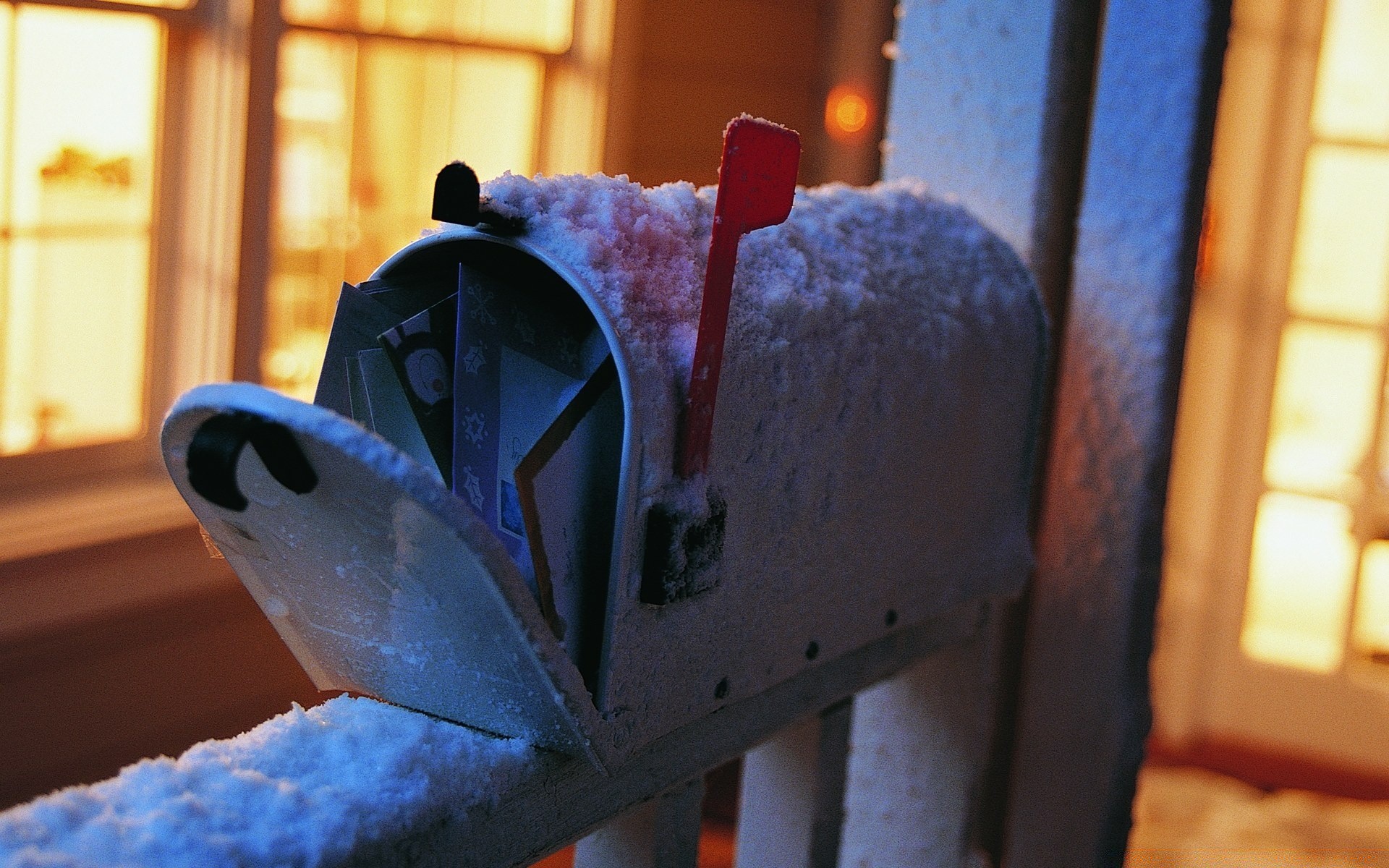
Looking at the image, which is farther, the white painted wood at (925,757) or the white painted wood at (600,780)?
the white painted wood at (925,757)

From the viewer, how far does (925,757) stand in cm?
104

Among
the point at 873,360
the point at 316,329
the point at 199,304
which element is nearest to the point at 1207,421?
the point at 316,329

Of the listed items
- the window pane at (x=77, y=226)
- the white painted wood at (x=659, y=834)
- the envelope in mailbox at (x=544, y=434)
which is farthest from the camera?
the window pane at (x=77, y=226)

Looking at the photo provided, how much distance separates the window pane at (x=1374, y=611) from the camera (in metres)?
3.25

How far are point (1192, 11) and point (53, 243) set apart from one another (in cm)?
169

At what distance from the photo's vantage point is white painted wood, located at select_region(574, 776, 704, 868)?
28.4 inches

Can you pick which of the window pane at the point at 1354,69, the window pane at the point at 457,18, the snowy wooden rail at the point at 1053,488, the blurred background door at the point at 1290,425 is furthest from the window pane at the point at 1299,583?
the snowy wooden rail at the point at 1053,488

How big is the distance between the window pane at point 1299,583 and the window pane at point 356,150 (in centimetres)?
217

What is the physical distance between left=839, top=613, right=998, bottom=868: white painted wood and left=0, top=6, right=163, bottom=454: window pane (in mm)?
1478

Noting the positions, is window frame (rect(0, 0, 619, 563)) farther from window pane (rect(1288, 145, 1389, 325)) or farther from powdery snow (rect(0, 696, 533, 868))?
window pane (rect(1288, 145, 1389, 325))

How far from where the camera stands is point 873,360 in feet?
2.35

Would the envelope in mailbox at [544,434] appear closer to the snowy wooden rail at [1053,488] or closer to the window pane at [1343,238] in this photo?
the snowy wooden rail at [1053,488]

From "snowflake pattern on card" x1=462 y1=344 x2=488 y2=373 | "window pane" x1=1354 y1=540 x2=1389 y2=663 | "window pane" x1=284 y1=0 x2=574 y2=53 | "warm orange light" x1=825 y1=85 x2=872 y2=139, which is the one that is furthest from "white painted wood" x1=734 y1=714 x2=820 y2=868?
"window pane" x1=1354 y1=540 x2=1389 y2=663

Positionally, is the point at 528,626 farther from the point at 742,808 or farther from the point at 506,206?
the point at 742,808
